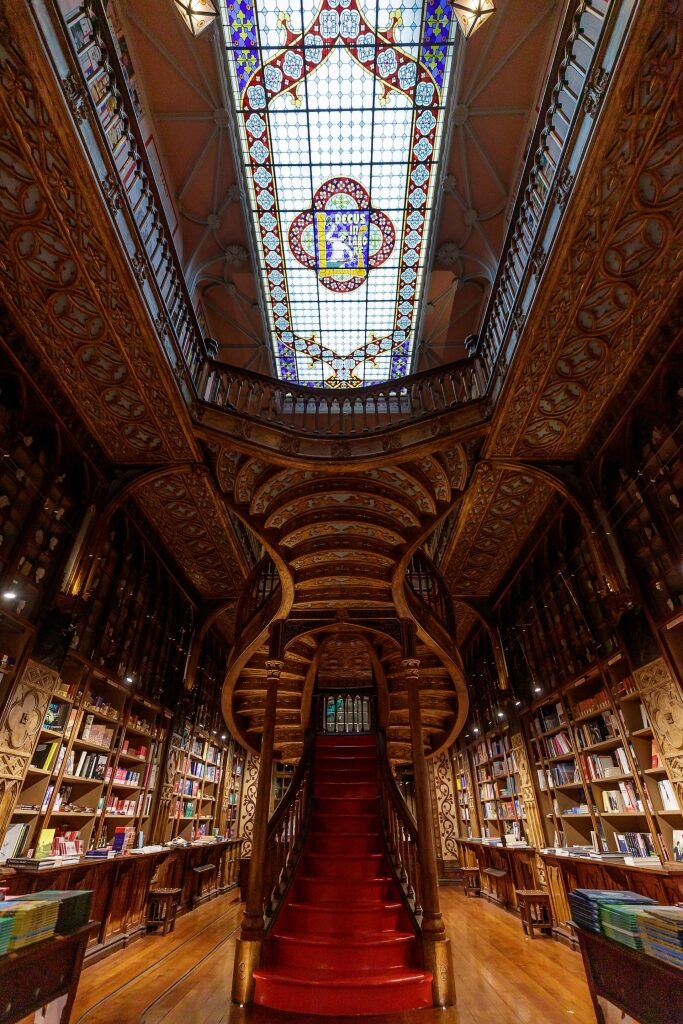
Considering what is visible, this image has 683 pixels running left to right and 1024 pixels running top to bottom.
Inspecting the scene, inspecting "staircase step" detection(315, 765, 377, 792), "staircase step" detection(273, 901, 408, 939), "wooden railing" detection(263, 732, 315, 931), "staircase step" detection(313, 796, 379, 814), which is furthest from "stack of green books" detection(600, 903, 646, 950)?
"staircase step" detection(315, 765, 377, 792)

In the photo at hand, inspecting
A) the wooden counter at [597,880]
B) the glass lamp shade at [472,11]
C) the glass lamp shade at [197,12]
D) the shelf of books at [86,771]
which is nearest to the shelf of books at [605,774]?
the wooden counter at [597,880]

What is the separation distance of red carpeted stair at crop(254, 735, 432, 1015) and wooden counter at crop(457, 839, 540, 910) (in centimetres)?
189

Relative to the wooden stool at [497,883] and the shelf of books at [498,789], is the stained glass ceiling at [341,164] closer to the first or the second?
the shelf of books at [498,789]

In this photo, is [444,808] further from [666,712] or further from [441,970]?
[666,712]

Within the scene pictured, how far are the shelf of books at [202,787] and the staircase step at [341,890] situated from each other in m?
2.30

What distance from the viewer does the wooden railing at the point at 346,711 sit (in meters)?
7.81

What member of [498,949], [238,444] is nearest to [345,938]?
[498,949]

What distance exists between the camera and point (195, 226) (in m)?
6.02

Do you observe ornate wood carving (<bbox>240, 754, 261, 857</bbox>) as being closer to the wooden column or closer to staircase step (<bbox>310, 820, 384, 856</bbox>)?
staircase step (<bbox>310, 820, 384, 856</bbox>)

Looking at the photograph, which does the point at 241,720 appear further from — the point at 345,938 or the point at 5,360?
the point at 5,360

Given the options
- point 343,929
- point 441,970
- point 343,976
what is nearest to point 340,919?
point 343,929

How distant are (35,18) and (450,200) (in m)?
5.14

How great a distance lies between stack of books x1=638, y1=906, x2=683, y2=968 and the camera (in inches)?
59.6

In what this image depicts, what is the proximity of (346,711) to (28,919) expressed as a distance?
26.4 ft
